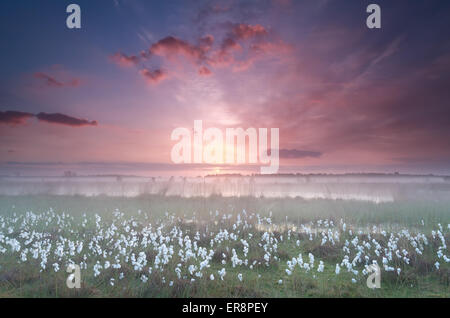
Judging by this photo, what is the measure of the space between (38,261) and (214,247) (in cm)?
507

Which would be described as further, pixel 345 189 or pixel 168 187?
pixel 345 189

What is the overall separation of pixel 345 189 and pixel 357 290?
2215cm

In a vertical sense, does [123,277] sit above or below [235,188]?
below

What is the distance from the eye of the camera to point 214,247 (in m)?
9.90

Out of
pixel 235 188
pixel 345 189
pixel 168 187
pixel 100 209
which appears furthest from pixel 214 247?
pixel 345 189

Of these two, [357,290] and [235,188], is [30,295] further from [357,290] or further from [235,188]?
[235,188]

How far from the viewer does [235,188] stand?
22.6m

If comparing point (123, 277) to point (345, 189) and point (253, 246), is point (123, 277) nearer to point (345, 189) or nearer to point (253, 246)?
point (253, 246)
